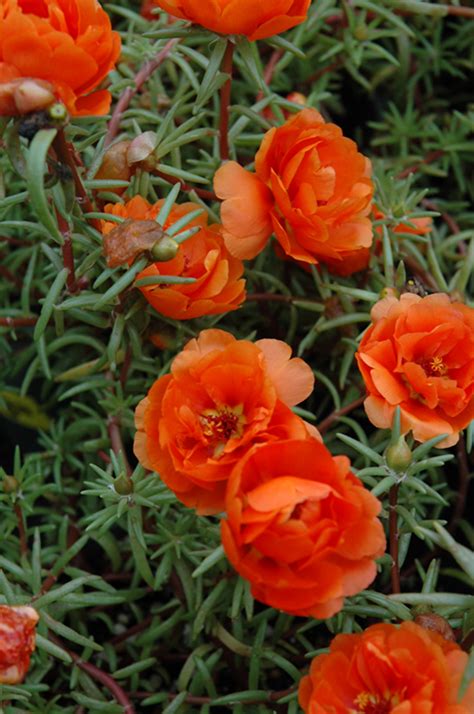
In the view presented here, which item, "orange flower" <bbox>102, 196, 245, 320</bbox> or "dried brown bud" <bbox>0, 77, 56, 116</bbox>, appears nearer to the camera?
"dried brown bud" <bbox>0, 77, 56, 116</bbox>

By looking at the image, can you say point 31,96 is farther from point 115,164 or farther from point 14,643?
point 14,643

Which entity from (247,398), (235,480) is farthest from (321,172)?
(235,480)

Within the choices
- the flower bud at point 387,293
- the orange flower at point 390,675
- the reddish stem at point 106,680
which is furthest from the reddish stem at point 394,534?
the reddish stem at point 106,680

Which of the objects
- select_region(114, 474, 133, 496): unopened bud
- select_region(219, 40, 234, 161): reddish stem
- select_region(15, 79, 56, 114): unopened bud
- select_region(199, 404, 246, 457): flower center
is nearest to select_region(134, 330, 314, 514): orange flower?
A: select_region(199, 404, 246, 457): flower center

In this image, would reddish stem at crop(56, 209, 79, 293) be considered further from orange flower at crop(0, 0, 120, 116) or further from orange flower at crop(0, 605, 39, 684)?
orange flower at crop(0, 605, 39, 684)

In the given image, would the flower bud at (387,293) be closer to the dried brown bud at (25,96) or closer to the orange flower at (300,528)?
the orange flower at (300,528)

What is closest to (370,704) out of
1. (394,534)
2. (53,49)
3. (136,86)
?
(394,534)

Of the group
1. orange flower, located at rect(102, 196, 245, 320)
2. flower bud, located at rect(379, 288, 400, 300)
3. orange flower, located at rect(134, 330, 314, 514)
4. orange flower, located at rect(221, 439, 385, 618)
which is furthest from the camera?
flower bud, located at rect(379, 288, 400, 300)
